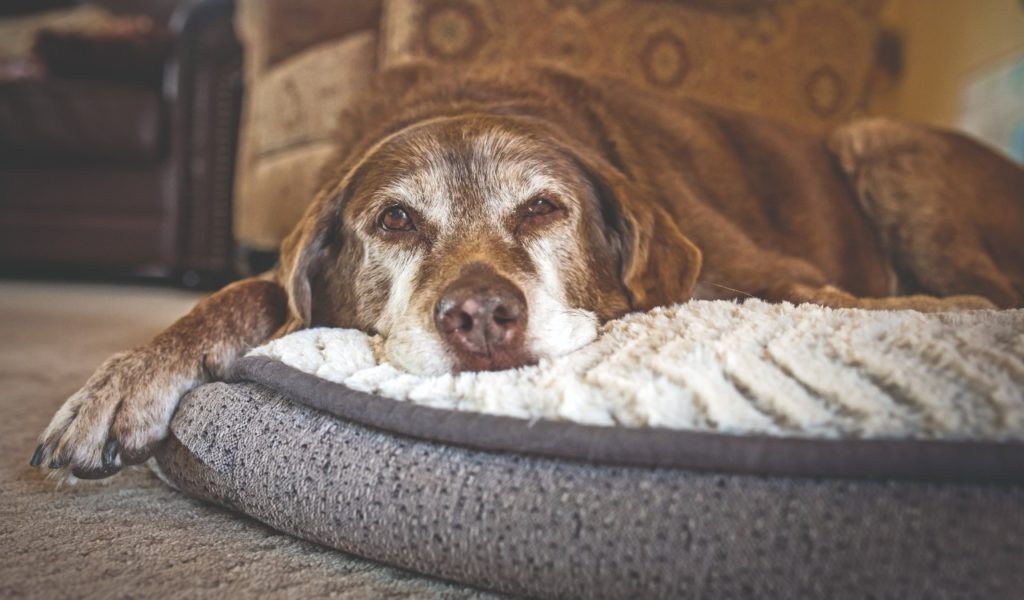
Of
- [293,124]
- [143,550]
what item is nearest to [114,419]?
[143,550]

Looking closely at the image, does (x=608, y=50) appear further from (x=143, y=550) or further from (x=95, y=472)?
(x=143, y=550)

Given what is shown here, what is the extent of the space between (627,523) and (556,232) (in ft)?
2.84

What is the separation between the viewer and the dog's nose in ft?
4.18

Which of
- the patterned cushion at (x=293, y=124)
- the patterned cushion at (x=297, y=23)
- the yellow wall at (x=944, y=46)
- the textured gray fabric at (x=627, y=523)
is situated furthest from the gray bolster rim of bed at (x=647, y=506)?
the yellow wall at (x=944, y=46)

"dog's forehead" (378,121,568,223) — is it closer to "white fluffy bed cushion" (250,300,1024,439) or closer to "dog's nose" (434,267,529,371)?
"dog's nose" (434,267,529,371)

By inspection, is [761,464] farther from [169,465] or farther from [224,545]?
[169,465]

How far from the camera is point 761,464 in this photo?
0.88 meters

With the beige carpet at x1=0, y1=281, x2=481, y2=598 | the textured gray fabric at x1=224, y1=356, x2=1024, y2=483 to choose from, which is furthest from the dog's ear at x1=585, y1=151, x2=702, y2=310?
the beige carpet at x1=0, y1=281, x2=481, y2=598

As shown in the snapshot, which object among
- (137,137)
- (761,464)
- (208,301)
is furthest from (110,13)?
(761,464)

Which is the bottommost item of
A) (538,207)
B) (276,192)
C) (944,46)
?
(276,192)

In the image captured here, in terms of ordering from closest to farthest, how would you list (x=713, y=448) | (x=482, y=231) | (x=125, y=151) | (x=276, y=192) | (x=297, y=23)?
(x=713, y=448) → (x=482, y=231) → (x=276, y=192) → (x=297, y=23) → (x=125, y=151)

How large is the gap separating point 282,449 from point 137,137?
4.91 metres

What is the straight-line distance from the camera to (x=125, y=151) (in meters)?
5.34

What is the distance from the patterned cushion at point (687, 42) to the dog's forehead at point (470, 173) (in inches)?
72.4
